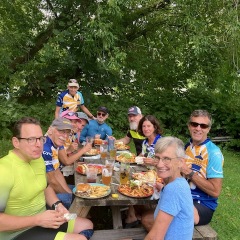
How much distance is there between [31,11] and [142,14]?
12.8 feet

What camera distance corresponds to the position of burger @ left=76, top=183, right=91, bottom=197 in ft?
9.19

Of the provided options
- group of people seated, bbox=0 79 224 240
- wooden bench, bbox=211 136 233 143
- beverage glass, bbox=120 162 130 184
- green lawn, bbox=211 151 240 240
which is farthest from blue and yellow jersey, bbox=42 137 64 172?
wooden bench, bbox=211 136 233 143

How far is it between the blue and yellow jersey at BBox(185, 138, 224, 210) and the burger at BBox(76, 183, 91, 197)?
3.49 ft

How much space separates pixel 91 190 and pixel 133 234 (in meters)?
0.63

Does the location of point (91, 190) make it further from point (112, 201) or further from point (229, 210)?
point (229, 210)

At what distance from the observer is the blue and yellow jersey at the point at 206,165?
294 cm

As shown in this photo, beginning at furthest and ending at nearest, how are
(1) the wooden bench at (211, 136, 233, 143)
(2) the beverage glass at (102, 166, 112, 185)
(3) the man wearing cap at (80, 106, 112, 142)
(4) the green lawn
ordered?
1. (1) the wooden bench at (211, 136, 233, 143)
2. (3) the man wearing cap at (80, 106, 112, 142)
3. (4) the green lawn
4. (2) the beverage glass at (102, 166, 112, 185)

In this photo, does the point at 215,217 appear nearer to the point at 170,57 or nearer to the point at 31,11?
the point at 170,57

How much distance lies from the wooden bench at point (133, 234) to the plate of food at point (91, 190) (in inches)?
16.5

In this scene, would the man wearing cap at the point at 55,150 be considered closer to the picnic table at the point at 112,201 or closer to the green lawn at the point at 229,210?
the picnic table at the point at 112,201

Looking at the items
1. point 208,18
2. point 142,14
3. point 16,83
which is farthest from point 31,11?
point 208,18

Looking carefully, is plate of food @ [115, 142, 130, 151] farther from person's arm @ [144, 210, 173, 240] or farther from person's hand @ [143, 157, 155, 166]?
person's arm @ [144, 210, 173, 240]

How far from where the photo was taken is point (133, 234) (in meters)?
2.98

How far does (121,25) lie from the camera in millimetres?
9898
